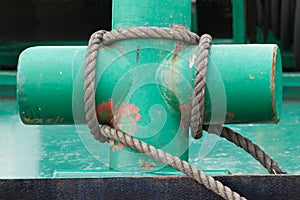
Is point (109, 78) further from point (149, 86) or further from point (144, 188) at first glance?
point (144, 188)

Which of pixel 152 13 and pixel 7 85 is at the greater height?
pixel 152 13

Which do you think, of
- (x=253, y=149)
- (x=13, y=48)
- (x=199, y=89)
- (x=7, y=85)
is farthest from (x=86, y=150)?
(x=13, y=48)

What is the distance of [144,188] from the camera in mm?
1414

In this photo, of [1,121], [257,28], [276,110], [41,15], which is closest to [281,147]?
[276,110]

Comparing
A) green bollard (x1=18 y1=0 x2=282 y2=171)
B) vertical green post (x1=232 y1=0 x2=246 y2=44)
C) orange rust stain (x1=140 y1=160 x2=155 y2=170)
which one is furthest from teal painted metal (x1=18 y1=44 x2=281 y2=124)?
vertical green post (x1=232 y1=0 x2=246 y2=44)

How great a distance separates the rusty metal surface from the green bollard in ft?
0.59

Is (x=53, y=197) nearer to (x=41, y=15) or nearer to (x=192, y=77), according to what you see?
(x=192, y=77)

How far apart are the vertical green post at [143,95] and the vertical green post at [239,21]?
9.72ft

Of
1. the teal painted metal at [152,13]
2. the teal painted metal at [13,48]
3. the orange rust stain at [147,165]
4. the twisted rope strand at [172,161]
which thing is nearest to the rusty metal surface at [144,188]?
the twisted rope strand at [172,161]

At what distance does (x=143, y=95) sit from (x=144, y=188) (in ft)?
0.86

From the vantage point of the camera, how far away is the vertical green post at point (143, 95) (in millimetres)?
1592

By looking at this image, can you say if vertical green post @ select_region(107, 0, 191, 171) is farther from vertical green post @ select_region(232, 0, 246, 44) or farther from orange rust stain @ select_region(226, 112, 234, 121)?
vertical green post @ select_region(232, 0, 246, 44)

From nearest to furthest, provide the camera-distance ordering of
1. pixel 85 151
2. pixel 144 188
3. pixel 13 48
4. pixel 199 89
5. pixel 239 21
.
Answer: pixel 144 188 → pixel 199 89 → pixel 85 151 → pixel 239 21 → pixel 13 48

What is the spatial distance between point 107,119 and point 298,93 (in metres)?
2.47
